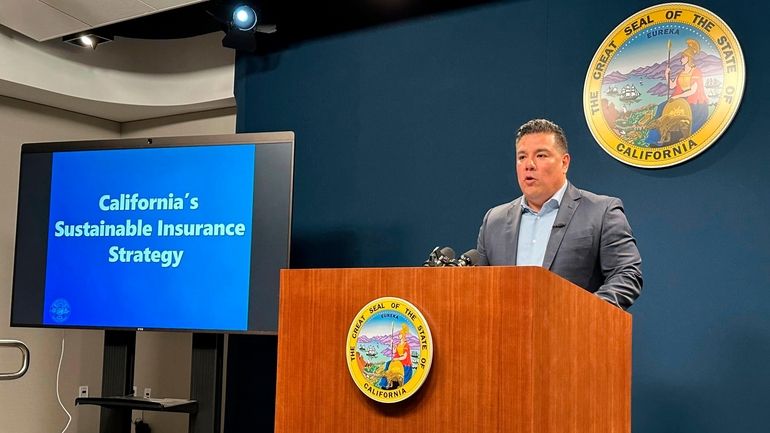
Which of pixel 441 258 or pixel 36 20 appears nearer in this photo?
pixel 441 258

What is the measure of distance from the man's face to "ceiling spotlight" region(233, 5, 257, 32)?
7.59ft

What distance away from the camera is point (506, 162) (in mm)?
3928

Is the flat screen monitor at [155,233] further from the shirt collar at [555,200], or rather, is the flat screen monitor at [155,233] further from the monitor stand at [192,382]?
the shirt collar at [555,200]

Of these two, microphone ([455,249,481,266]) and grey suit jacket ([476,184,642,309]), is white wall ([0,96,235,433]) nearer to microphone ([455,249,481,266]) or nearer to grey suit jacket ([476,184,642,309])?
grey suit jacket ([476,184,642,309])

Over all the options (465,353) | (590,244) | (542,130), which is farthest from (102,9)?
(465,353)

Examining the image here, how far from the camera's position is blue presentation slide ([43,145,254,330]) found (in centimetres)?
374

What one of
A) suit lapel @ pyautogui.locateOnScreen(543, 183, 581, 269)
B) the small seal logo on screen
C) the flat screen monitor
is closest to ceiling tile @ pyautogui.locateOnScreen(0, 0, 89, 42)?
the flat screen monitor

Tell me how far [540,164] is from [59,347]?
3.81 metres


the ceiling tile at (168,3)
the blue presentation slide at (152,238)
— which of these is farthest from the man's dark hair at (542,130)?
the ceiling tile at (168,3)

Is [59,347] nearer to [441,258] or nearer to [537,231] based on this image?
[537,231]

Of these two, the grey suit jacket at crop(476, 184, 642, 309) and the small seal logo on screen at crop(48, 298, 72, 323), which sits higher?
the grey suit jacket at crop(476, 184, 642, 309)

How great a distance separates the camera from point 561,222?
262 centimetres

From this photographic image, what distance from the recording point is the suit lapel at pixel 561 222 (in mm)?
2594

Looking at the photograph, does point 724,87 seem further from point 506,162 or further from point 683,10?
point 506,162
